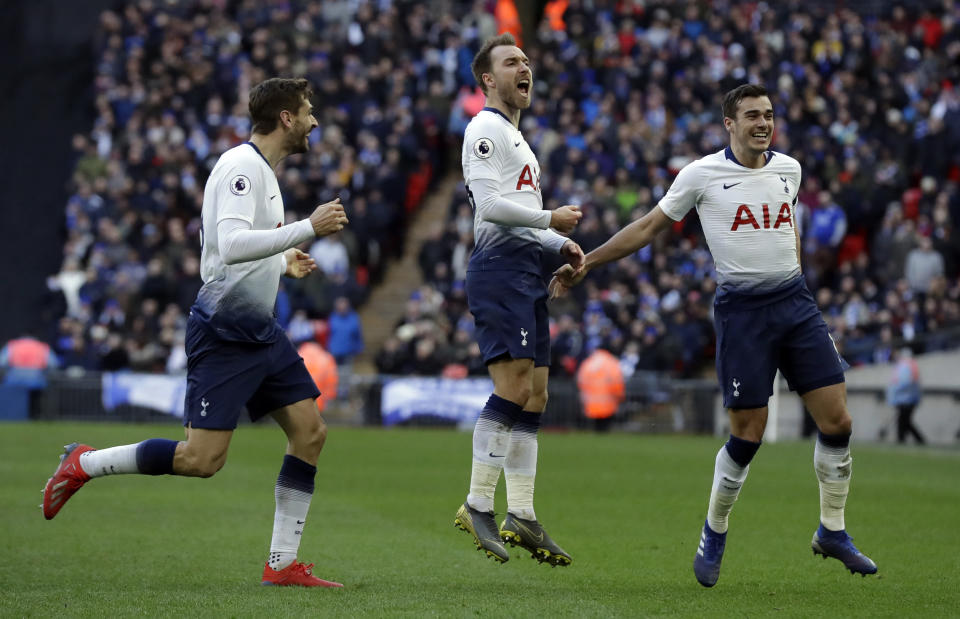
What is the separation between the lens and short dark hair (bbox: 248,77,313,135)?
324 inches

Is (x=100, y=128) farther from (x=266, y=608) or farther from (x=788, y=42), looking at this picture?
(x=266, y=608)

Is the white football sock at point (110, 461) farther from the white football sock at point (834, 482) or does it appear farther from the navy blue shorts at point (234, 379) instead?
the white football sock at point (834, 482)

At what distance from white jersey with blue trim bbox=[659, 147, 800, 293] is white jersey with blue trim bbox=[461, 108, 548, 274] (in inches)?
31.6

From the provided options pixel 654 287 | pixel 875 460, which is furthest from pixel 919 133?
pixel 875 460

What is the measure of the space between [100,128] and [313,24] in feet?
17.2

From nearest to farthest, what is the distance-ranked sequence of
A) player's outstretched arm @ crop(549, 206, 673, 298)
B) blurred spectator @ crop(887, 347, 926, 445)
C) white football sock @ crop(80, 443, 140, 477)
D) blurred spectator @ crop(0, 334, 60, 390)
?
1. white football sock @ crop(80, 443, 140, 477)
2. player's outstretched arm @ crop(549, 206, 673, 298)
3. blurred spectator @ crop(887, 347, 926, 445)
4. blurred spectator @ crop(0, 334, 60, 390)

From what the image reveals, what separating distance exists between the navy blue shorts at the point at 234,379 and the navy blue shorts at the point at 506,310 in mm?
1034

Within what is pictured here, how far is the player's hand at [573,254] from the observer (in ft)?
28.3

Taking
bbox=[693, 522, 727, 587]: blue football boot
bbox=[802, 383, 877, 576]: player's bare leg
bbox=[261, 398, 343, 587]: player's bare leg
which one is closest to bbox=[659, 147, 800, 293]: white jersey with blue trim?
bbox=[802, 383, 877, 576]: player's bare leg

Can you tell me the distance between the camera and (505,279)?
8547 millimetres

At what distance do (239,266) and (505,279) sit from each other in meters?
1.52

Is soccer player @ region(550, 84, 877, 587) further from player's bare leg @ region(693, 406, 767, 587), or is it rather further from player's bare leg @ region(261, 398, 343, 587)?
player's bare leg @ region(261, 398, 343, 587)

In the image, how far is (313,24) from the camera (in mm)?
33031

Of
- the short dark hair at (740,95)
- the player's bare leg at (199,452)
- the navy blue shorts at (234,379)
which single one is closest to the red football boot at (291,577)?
the player's bare leg at (199,452)
